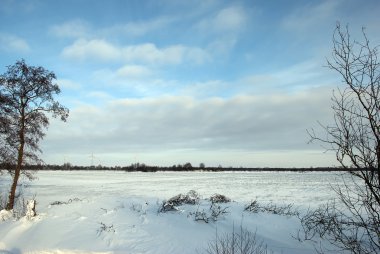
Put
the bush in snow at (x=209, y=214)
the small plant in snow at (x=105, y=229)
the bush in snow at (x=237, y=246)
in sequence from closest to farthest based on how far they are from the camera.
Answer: the bush in snow at (x=237, y=246) < the small plant in snow at (x=105, y=229) < the bush in snow at (x=209, y=214)

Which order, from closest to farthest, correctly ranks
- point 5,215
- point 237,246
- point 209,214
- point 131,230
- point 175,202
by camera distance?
1. point 237,246
2. point 131,230
3. point 209,214
4. point 5,215
5. point 175,202

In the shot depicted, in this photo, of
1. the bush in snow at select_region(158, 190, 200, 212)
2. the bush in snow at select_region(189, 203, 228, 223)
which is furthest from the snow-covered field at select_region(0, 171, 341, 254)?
the bush in snow at select_region(158, 190, 200, 212)

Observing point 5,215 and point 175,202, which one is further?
point 175,202

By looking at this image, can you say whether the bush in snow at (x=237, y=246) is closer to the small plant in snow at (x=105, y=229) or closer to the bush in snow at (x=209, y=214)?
the bush in snow at (x=209, y=214)

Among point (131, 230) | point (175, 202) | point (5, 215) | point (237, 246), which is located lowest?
point (237, 246)

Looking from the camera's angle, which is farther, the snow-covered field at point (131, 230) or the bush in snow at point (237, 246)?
the snow-covered field at point (131, 230)

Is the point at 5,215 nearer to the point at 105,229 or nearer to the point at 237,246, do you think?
the point at 105,229

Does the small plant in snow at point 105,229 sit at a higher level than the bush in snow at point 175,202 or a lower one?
lower

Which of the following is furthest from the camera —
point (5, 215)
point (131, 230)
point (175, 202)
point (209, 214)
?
point (175, 202)

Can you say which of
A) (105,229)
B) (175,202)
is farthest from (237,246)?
(175,202)

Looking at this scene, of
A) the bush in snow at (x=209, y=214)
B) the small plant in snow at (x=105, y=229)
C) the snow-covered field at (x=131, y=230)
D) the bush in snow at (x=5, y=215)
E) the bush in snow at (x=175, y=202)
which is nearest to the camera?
the snow-covered field at (x=131, y=230)

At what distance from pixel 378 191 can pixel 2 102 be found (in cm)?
1570

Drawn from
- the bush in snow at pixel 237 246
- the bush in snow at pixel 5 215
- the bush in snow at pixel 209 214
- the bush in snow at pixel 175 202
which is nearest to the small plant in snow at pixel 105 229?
the bush in snow at pixel 175 202

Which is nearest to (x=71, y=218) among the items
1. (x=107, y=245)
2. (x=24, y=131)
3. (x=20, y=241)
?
(x=20, y=241)
